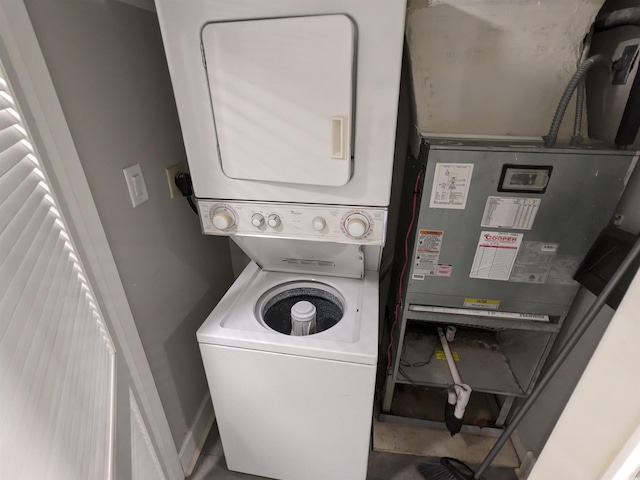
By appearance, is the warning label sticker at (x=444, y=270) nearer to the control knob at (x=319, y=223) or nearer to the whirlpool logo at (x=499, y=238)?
the whirlpool logo at (x=499, y=238)

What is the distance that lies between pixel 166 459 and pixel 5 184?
142 centimetres

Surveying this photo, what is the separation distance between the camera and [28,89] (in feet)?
2.52

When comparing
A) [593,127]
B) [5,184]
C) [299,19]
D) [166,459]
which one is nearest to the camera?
[5,184]

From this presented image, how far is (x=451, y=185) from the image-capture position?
1.10 metres

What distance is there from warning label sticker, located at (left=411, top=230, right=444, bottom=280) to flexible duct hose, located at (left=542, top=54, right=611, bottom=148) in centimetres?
47

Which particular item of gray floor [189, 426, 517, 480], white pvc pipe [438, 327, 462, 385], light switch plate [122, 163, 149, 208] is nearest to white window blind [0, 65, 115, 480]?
light switch plate [122, 163, 149, 208]

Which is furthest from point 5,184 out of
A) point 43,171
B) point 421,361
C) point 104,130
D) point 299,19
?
point 421,361

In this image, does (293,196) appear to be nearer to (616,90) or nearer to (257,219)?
(257,219)

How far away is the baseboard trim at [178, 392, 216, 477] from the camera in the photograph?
1.66 meters

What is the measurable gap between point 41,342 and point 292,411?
975 mm

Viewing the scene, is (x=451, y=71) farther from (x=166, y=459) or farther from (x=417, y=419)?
(x=166, y=459)

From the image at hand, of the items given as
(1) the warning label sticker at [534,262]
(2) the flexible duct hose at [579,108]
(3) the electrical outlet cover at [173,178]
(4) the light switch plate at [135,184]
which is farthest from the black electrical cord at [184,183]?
(2) the flexible duct hose at [579,108]

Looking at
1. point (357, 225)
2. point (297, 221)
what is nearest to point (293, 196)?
point (297, 221)

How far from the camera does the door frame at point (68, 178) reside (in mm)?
741
